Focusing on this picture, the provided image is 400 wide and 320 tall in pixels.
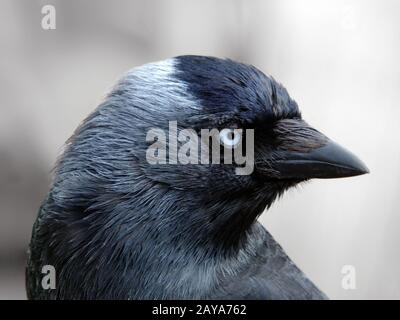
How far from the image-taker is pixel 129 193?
9.68ft

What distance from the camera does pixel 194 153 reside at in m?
2.96

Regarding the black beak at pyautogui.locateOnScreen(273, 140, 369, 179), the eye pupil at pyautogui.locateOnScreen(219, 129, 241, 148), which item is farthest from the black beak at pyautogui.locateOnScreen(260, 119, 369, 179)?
the eye pupil at pyautogui.locateOnScreen(219, 129, 241, 148)

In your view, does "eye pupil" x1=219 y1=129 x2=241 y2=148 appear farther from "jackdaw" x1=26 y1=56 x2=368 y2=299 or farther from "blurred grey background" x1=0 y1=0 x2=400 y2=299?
"blurred grey background" x1=0 y1=0 x2=400 y2=299

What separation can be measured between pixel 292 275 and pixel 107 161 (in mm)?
858

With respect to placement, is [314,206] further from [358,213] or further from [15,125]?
[15,125]

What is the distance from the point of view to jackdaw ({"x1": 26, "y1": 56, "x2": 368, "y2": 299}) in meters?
2.96

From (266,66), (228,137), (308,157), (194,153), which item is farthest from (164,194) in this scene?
(266,66)

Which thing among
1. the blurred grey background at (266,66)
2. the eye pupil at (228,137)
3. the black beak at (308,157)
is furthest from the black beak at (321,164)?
the blurred grey background at (266,66)

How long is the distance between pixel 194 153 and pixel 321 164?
1.54ft

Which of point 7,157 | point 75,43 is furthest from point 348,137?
point 7,157

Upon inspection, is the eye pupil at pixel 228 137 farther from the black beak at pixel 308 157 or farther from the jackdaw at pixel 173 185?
the black beak at pixel 308 157

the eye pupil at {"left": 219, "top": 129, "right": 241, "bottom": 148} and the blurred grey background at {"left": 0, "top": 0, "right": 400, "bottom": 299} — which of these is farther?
the blurred grey background at {"left": 0, "top": 0, "right": 400, "bottom": 299}

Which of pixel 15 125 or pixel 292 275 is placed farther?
pixel 15 125

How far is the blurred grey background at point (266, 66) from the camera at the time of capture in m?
4.95
